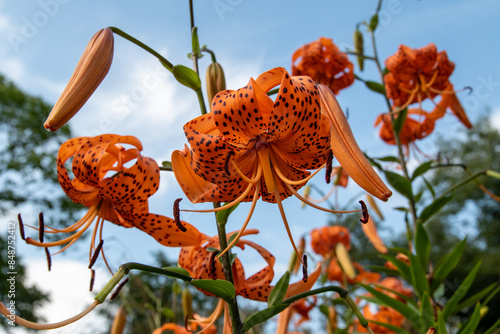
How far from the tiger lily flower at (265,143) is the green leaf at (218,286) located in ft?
0.40

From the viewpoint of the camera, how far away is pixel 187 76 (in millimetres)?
1029

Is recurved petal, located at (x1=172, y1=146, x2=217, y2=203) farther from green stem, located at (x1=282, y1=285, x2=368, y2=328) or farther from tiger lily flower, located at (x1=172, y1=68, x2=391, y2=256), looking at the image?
green stem, located at (x1=282, y1=285, x2=368, y2=328)

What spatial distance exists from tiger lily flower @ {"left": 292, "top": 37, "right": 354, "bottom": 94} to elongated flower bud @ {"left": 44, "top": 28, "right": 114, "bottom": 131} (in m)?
1.23

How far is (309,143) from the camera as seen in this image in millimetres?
967

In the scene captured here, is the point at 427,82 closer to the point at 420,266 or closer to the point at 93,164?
the point at 420,266

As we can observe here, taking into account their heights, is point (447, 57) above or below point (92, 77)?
above

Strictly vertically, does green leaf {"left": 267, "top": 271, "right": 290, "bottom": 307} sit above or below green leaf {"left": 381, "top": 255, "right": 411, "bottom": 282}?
below

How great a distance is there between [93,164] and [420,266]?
104 cm

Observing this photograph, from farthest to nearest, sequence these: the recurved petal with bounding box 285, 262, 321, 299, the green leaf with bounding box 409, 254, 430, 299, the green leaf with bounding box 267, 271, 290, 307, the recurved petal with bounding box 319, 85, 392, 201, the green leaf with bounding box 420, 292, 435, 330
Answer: the green leaf with bounding box 409, 254, 430, 299 → the green leaf with bounding box 420, 292, 435, 330 → the recurved petal with bounding box 285, 262, 321, 299 → the green leaf with bounding box 267, 271, 290, 307 → the recurved petal with bounding box 319, 85, 392, 201

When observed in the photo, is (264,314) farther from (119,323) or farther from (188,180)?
(119,323)

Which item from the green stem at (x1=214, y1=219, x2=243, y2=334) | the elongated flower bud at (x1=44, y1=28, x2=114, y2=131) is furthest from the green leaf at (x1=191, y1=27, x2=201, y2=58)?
the green stem at (x1=214, y1=219, x2=243, y2=334)

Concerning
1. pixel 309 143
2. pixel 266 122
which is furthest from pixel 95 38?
pixel 309 143

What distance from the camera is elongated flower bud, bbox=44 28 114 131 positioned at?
83 cm

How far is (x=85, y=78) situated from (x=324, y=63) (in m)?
1.38
